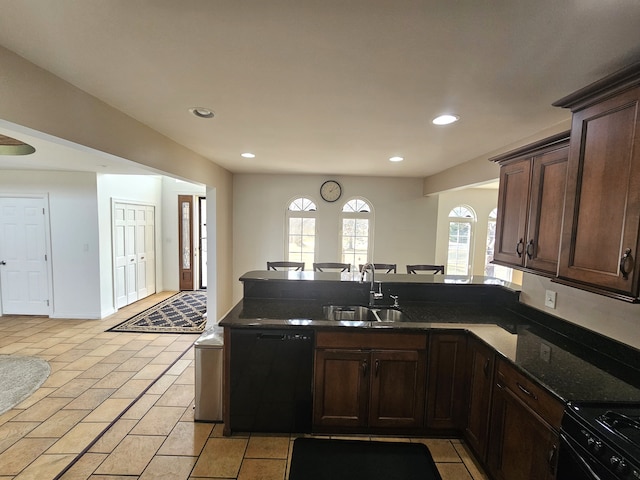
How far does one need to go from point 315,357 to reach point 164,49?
210 centimetres

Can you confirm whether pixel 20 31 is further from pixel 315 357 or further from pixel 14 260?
pixel 14 260

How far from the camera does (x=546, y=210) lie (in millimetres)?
1922

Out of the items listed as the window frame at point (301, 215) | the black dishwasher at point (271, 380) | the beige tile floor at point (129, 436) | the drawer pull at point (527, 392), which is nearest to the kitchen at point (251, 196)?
the window frame at point (301, 215)

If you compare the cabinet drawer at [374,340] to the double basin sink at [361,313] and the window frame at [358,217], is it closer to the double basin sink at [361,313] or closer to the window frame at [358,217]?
the double basin sink at [361,313]

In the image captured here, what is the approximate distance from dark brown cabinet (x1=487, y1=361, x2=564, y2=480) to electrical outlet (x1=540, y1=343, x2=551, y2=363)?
21cm

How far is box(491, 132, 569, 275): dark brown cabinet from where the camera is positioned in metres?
1.83

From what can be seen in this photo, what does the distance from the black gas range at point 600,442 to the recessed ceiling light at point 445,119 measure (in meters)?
1.96

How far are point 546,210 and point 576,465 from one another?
1.37 m

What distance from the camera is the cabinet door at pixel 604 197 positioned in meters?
1.30

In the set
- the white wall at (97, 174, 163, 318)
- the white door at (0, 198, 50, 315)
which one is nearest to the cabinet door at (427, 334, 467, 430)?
the white wall at (97, 174, 163, 318)

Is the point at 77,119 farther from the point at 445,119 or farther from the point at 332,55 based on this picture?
the point at 445,119

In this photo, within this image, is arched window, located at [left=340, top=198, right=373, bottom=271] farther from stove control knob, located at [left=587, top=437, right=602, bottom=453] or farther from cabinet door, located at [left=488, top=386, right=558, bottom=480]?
stove control knob, located at [left=587, top=437, right=602, bottom=453]

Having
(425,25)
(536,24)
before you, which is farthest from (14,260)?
(536,24)

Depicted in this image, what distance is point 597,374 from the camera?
1570 millimetres
